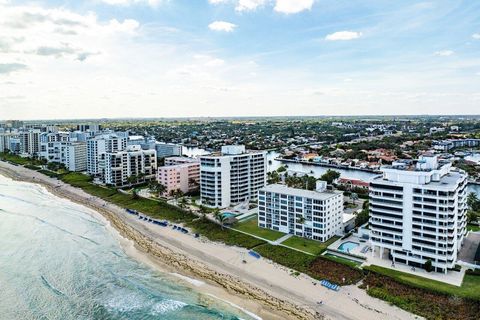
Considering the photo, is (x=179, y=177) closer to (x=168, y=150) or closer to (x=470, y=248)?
(x=168, y=150)

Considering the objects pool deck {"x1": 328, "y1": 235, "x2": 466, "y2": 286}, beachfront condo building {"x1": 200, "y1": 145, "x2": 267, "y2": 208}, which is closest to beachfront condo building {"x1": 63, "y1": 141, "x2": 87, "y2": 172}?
beachfront condo building {"x1": 200, "y1": 145, "x2": 267, "y2": 208}

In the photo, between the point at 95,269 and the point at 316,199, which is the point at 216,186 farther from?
the point at 95,269

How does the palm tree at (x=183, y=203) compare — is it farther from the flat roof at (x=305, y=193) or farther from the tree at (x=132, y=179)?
the tree at (x=132, y=179)

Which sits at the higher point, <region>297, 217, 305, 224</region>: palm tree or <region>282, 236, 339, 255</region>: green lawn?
<region>297, 217, 305, 224</region>: palm tree

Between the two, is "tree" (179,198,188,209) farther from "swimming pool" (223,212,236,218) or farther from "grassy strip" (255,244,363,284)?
"grassy strip" (255,244,363,284)

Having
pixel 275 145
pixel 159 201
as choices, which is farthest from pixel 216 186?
pixel 275 145

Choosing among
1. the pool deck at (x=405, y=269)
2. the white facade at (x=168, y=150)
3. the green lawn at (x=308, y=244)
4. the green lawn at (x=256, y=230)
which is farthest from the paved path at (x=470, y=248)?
the white facade at (x=168, y=150)
